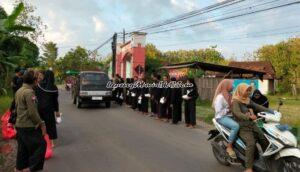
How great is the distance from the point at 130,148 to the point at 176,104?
584 centimetres

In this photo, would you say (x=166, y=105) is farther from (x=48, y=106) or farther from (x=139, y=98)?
(x=48, y=106)

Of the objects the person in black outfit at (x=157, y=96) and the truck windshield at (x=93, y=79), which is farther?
the truck windshield at (x=93, y=79)

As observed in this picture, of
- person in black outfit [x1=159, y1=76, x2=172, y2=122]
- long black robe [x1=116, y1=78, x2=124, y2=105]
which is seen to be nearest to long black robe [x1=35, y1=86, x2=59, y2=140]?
person in black outfit [x1=159, y1=76, x2=172, y2=122]

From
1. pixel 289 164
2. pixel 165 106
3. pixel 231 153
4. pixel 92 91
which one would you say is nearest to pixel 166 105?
Answer: pixel 165 106

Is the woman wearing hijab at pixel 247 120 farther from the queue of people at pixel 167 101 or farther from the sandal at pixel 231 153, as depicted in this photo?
the queue of people at pixel 167 101

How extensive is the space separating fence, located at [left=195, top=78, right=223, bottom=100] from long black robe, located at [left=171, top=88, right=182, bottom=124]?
42.2 ft

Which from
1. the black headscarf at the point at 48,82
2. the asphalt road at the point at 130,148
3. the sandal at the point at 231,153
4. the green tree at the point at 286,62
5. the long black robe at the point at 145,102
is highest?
the green tree at the point at 286,62

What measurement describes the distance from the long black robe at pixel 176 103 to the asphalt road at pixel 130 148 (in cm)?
54

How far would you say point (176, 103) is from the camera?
52.2ft

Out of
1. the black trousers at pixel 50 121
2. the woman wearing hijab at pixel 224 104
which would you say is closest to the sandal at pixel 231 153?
the woman wearing hijab at pixel 224 104

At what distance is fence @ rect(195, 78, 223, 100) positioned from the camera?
28.7m

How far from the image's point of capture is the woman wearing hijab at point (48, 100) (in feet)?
31.1

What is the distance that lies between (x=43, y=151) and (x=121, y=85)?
17.9 metres

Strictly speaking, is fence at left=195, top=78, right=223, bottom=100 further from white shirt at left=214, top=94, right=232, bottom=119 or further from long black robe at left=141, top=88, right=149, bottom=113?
white shirt at left=214, top=94, right=232, bottom=119
